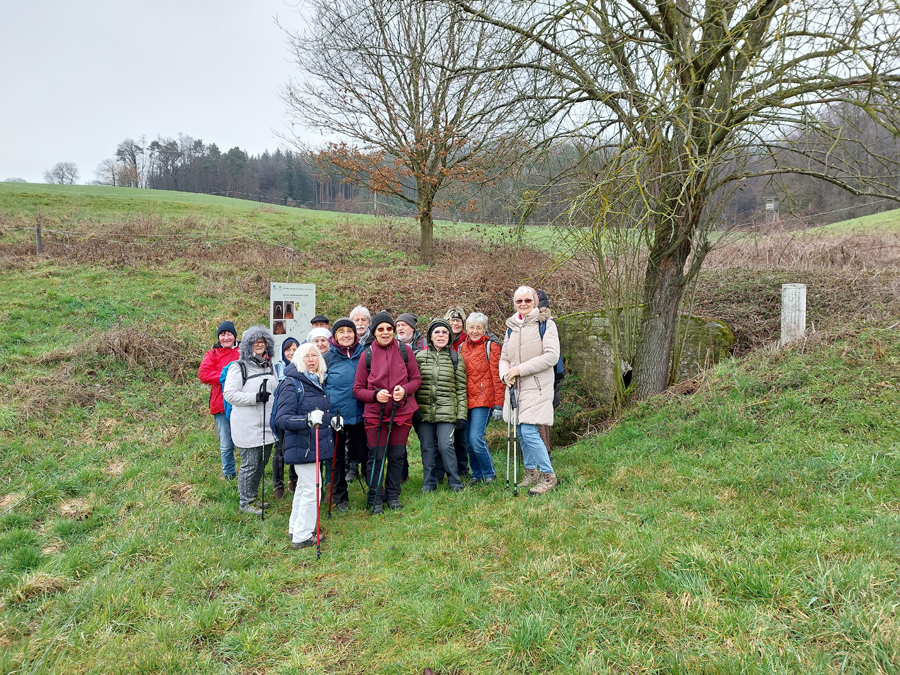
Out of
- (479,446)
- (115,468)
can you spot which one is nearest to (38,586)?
(115,468)

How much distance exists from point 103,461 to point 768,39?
948 centimetres

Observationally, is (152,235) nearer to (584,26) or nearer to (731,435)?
(584,26)

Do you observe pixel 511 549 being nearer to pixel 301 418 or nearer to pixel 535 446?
pixel 535 446

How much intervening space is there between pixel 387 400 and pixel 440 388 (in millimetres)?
674

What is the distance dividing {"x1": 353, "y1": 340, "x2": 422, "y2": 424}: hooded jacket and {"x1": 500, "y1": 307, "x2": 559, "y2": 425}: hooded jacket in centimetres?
103

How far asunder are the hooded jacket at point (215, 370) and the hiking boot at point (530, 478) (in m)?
3.71

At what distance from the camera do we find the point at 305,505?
14.8 ft

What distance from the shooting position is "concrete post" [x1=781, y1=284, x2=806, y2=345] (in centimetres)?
690

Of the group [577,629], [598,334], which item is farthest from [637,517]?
[598,334]

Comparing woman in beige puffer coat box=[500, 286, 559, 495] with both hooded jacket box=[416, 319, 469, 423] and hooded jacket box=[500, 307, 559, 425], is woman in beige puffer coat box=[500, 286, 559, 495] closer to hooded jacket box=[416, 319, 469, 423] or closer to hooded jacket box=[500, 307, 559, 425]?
hooded jacket box=[500, 307, 559, 425]

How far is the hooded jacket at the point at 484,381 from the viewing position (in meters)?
5.71

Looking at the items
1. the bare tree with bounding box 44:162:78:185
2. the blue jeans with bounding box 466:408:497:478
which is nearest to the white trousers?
the blue jeans with bounding box 466:408:497:478

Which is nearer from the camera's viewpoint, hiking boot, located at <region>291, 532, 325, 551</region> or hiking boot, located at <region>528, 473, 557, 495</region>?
hiking boot, located at <region>291, 532, 325, 551</region>

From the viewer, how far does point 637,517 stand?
12.9ft
